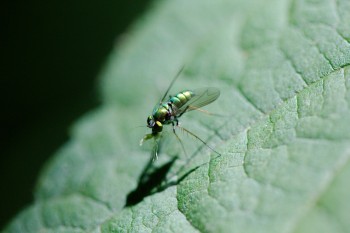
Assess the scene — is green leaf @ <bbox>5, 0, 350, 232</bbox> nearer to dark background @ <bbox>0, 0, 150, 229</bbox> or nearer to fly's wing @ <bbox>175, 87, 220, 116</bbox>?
fly's wing @ <bbox>175, 87, 220, 116</bbox>

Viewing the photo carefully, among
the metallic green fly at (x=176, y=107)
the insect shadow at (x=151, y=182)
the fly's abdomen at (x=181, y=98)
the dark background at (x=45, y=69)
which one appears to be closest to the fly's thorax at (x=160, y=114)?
the metallic green fly at (x=176, y=107)

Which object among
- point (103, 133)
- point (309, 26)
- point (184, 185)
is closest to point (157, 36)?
point (103, 133)

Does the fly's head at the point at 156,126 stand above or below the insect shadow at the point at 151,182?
above

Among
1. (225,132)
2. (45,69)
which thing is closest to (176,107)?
(225,132)

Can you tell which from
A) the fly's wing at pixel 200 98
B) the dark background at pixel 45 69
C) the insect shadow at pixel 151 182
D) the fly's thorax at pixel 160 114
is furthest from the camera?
the dark background at pixel 45 69

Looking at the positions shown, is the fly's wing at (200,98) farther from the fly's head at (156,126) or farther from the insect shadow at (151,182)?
the insect shadow at (151,182)

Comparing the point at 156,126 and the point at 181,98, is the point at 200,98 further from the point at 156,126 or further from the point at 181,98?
the point at 156,126

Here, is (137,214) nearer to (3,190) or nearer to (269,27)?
(269,27)
